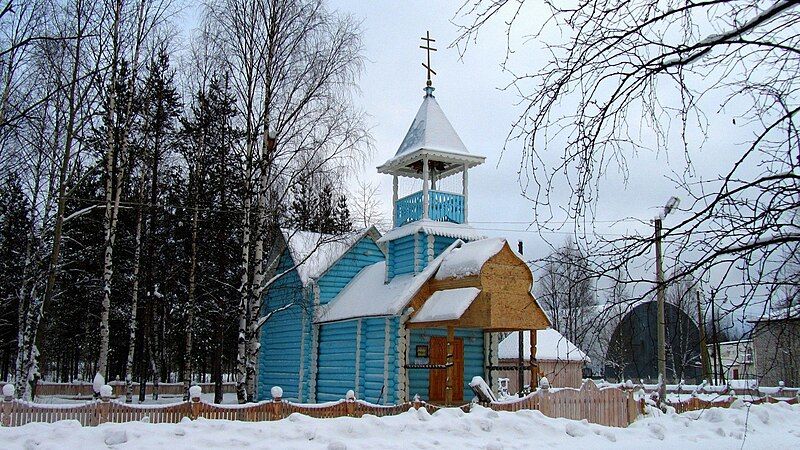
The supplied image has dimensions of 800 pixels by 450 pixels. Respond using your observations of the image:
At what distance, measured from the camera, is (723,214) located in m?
4.18

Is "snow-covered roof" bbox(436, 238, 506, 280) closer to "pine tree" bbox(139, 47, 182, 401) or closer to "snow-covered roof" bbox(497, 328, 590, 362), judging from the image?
"pine tree" bbox(139, 47, 182, 401)

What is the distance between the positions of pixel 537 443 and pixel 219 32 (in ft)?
46.6

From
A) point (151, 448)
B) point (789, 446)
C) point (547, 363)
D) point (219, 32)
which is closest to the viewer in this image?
point (151, 448)

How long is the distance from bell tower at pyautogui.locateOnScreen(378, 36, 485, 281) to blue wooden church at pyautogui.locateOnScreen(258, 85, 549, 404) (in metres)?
0.03

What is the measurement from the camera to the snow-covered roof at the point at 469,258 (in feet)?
56.5

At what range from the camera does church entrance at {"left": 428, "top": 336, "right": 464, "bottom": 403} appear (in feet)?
62.6

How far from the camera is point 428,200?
65.2 feet

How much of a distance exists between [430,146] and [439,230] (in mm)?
2513

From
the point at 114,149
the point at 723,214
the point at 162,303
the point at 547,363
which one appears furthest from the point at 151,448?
the point at 547,363

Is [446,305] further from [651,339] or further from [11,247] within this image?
[11,247]

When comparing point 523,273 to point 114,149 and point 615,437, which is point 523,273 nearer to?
point 615,437

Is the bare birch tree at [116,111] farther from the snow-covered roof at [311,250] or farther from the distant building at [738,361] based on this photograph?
the distant building at [738,361]

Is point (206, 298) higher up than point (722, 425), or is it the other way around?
point (206, 298)

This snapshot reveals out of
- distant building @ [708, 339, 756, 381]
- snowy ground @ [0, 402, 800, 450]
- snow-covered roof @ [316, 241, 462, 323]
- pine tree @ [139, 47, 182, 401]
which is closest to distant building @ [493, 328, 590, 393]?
snow-covered roof @ [316, 241, 462, 323]
